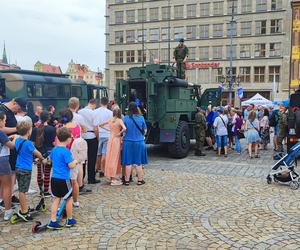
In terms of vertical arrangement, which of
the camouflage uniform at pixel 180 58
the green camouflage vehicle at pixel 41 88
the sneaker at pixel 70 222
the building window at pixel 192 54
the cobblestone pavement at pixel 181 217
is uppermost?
the building window at pixel 192 54

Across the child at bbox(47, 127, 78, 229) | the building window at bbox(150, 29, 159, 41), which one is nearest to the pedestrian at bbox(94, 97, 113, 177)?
the child at bbox(47, 127, 78, 229)

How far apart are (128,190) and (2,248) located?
124 inches

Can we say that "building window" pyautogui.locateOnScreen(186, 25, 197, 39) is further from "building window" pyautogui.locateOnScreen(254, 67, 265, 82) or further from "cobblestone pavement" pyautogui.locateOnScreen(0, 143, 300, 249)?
"cobblestone pavement" pyautogui.locateOnScreen(0, 143, 300, 249)

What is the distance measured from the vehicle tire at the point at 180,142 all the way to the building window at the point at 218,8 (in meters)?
49.8

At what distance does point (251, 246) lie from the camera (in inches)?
177

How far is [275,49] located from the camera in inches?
2121

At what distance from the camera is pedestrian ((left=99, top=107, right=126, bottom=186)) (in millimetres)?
7754

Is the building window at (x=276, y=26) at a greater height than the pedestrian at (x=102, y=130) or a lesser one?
greater

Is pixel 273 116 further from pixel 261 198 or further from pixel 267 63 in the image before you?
pixel 267 63

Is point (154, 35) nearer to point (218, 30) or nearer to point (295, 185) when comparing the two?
point (218, 30)

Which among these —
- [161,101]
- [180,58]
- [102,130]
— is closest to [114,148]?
[102,130]

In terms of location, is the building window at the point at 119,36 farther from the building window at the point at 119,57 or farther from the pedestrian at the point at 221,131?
the pedestrian at the point at 221,131

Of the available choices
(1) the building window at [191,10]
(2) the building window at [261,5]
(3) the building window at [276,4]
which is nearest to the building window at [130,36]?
(1) the building window at [191,10]

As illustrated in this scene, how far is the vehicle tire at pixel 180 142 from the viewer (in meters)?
11.3
